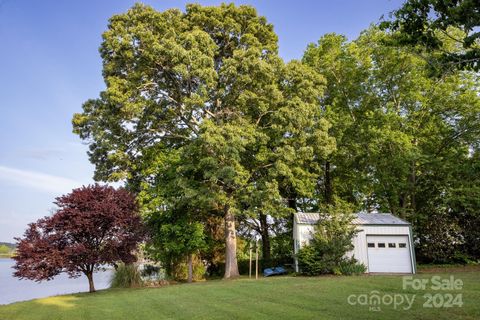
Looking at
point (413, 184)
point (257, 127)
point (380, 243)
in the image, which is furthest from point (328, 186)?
point (257, 127)

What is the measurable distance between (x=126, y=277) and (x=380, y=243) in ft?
46.6

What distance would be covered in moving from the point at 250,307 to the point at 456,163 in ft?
72.3

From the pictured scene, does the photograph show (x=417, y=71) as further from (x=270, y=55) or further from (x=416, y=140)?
(x=270, y=55)

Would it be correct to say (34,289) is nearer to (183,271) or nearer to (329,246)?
(183,271)

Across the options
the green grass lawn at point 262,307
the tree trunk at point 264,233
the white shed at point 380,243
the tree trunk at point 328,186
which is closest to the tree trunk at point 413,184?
the white shed at point 380,243

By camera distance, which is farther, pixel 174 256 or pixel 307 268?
pixel 174 256

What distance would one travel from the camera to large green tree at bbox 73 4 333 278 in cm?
2053

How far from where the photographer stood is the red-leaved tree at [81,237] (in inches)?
637

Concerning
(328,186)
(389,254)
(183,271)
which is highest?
(328,186)

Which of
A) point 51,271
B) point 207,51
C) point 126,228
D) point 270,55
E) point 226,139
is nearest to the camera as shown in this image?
point 51,271

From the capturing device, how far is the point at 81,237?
17.4 meters

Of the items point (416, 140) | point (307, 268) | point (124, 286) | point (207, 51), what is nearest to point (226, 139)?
point (207, 51)

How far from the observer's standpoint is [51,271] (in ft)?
53.8

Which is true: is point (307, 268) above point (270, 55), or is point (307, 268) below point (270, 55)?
below
